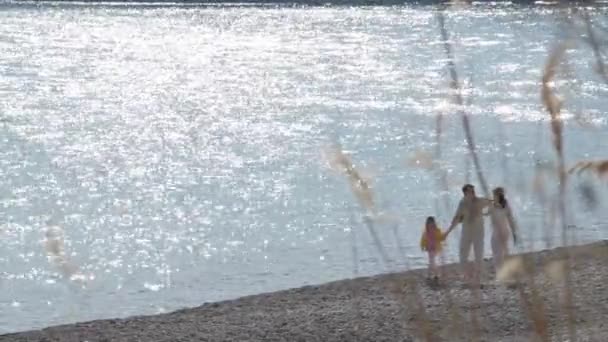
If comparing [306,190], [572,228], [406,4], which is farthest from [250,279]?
[406,4]

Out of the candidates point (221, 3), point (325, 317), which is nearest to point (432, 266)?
point (325, 317)

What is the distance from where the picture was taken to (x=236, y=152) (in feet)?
79.3

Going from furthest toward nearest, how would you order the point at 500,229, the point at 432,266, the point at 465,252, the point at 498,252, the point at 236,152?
the point at 236,152 → the point at 432,266 → the point at 465,252 → the point at 498,252 → the point at 500,229

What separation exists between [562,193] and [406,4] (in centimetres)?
6003

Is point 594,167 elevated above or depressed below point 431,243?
below

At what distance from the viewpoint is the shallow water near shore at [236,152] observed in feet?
44.4

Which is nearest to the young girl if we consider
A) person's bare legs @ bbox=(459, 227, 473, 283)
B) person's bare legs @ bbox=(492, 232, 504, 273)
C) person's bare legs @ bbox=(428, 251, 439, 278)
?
person's bare legs @ bbox=(428, 251, 439, 278)

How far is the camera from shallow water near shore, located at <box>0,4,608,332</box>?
13.5 metres

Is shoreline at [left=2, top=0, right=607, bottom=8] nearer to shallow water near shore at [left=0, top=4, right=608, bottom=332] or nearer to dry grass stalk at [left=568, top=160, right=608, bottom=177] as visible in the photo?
shallow water near shore at [left=0, top=4, right=608, bottom=332]

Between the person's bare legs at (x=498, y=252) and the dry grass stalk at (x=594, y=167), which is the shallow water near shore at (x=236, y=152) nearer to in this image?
the person's bare legs at (x=498, y=252)

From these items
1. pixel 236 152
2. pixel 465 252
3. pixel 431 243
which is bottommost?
pixel 465 252

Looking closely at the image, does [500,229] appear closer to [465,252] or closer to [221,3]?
[465,252]

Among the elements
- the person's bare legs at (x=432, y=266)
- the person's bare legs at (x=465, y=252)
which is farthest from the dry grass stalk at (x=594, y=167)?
the person's bare legs at (x=432, y=266)

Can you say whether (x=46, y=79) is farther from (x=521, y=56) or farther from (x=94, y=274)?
(x=94, y=274)
